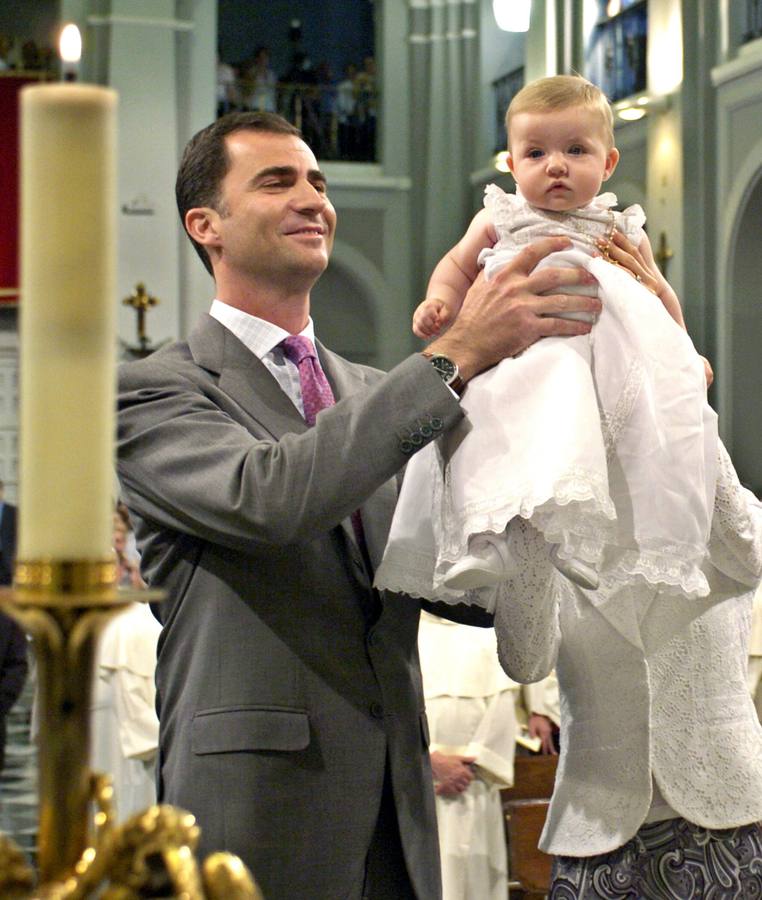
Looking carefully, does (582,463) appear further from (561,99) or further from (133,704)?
(133,704)

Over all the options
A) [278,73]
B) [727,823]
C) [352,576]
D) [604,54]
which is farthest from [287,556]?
[278,73]

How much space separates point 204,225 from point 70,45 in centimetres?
152

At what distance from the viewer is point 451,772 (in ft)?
19.4

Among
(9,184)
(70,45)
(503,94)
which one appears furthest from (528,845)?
(503,94)

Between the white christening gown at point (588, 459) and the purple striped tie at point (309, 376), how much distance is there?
0.33 m

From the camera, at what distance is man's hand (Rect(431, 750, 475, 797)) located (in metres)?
5.92

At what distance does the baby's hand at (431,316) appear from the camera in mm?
2510

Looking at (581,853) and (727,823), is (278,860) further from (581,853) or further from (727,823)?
(727,823)

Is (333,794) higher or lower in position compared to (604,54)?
lower

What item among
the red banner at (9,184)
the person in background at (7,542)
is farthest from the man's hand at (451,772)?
the red banner at (9,184)

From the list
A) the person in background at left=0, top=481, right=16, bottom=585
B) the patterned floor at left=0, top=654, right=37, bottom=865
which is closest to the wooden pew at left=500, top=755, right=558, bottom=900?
the patterned floor at left=0, top=654, right=37, bottom=865

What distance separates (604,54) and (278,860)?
528 inches

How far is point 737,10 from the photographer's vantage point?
495 inches

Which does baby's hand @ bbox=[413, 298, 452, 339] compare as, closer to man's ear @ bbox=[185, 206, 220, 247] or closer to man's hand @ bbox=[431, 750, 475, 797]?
man's ear @ bbox=[185, 206, 220, 247]
